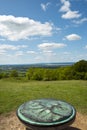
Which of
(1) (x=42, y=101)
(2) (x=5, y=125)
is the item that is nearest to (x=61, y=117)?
(1) (x=42, y=101)

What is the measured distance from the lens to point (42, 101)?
611 centimetres

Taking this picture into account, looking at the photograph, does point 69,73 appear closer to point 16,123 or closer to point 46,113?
point 16,123

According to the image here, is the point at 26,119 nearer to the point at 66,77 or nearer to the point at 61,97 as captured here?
the point at 61,97

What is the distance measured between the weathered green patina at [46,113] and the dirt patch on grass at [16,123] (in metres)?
1.52

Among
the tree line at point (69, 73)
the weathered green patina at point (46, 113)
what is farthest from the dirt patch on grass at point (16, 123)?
the tree line at point (69, 73)

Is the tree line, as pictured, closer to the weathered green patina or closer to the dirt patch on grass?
the dirt patch on grass

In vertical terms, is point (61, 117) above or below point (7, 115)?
above

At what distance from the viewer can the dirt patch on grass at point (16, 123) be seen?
6.77m

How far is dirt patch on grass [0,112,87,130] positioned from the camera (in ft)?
22.2

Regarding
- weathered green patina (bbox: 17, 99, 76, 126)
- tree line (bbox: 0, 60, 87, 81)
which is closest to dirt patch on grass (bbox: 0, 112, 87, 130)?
weathered green patina (bbox: 17, 99, 76, 126)

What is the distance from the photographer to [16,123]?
7.08 meters

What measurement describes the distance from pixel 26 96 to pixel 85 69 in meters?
22.4

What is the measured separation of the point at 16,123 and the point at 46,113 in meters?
2.47

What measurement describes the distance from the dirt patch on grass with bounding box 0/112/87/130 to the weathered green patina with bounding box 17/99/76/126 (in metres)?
1.52
